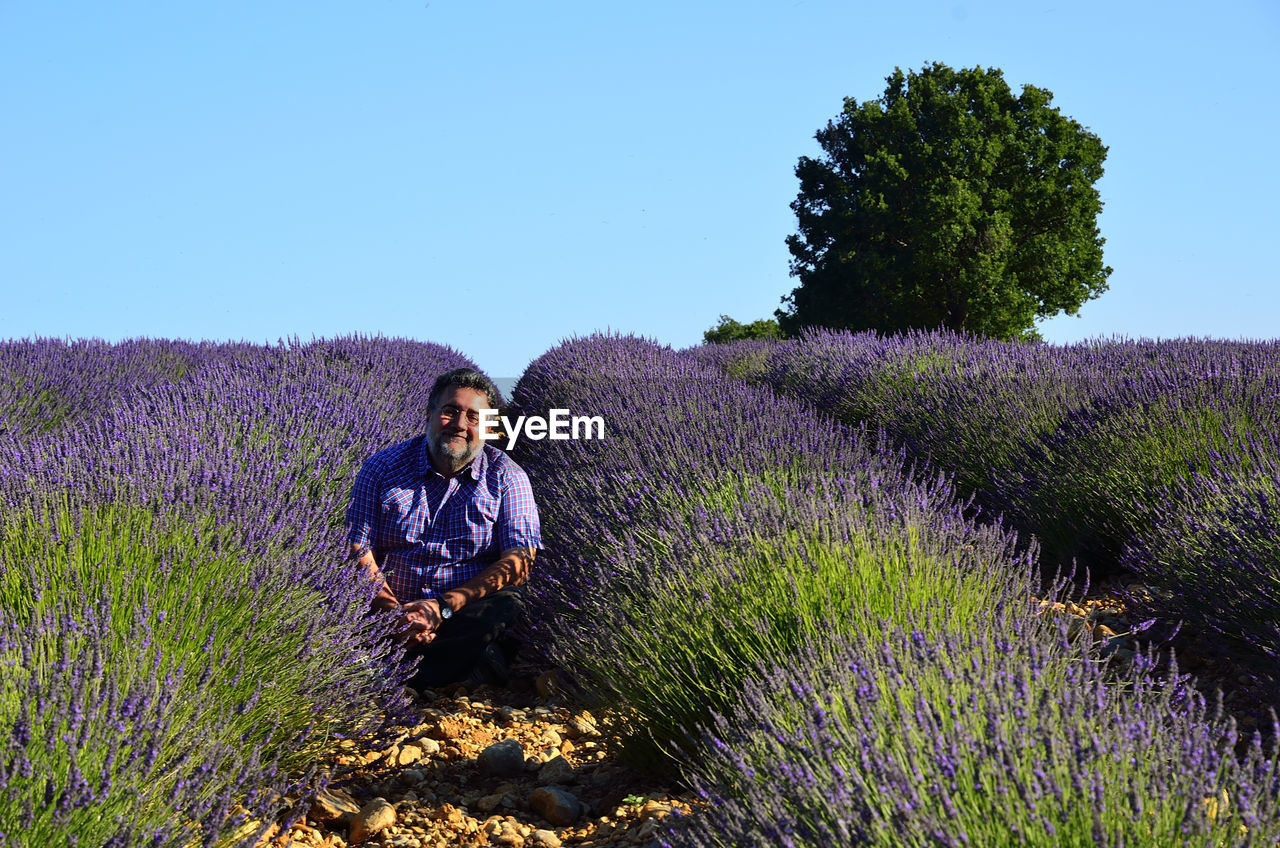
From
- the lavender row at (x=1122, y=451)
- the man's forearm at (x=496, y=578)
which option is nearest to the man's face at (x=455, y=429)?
the man's forearm at (x=496, y=578)

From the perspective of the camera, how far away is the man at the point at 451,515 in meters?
3.79

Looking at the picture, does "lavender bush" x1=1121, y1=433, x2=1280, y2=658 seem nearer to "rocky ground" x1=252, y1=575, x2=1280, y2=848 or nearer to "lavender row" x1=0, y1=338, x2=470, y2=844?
"rocky ground" x1=252, y1=575, x2=1280, y2=848

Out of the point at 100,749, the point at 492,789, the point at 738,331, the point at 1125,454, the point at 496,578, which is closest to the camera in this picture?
the point at 100,749

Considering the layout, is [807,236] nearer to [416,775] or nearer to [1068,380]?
[1068,380]

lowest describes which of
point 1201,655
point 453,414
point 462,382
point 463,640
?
point 463,640

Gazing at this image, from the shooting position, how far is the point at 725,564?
2.71 m

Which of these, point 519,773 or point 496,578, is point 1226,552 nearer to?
point 519,773

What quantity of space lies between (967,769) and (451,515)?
8.69ft

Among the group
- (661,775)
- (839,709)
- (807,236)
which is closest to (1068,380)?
(661,775)

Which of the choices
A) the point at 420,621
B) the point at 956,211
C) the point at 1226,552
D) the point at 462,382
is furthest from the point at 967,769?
the point at 956,211

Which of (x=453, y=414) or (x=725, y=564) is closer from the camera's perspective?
(x=725, y=564)

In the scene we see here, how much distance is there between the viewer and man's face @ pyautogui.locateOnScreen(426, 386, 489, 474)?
3824mm

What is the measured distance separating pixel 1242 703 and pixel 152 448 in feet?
12.4

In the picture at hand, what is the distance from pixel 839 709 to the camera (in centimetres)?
180
